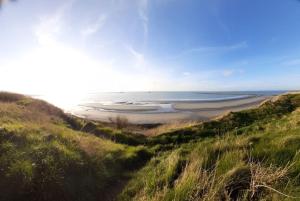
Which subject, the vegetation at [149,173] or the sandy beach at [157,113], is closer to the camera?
the vegetation at [149,173]

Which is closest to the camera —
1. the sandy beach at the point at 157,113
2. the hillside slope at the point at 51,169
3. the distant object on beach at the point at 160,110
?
the hillside slope at the point at 51,169

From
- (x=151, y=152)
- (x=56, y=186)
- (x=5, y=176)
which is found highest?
(x=5, y=176)

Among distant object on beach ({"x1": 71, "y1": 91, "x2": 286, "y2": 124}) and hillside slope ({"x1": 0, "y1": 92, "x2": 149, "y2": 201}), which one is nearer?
hillside slope ({"x1": 0, "y1": 92, "x2": 149, "y2": 201})

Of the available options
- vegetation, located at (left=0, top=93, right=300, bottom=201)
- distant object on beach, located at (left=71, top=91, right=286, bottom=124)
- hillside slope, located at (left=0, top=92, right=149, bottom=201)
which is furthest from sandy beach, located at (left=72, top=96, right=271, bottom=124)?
vegetation, located at (left=0, top=93, right=300, bottom=201)

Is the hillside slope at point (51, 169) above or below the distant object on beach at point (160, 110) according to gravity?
above

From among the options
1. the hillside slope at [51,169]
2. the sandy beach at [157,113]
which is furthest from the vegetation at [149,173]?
the sandy beach at [157,113]

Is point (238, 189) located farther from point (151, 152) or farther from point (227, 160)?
point (151, 152)

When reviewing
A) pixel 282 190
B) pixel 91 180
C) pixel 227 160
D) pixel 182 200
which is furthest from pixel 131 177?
pixel 282 190

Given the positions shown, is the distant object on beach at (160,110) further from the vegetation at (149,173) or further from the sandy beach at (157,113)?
the vegetation at (149,173)

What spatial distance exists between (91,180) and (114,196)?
1012 millimetres

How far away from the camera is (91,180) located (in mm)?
7457

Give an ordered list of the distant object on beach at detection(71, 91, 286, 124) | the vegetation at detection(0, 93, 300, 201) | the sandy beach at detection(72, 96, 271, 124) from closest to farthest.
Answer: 1. the vegetation at detection(0, 93, 300, 201)
2. the sandy beach at detection(72, 96, 271, 124)
3. the distant object on beach at detection(71, 91, 286, 124)

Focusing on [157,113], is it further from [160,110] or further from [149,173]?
[149,173]

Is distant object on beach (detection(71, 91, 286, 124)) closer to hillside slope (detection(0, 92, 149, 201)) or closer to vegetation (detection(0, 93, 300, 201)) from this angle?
hillside slope (detection(0, 92, 149, 201))
